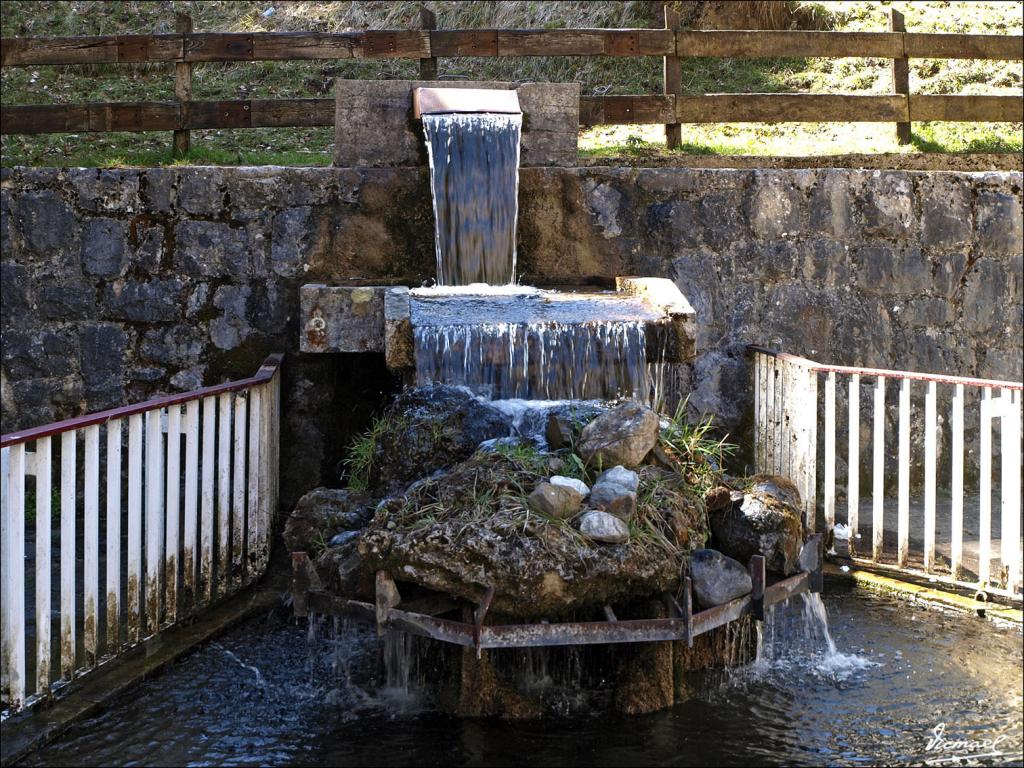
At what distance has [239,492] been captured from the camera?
5957 mm

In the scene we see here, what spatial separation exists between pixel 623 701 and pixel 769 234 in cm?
418

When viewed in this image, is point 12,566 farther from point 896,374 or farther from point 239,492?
point 896,374

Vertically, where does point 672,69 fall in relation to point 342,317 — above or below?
above

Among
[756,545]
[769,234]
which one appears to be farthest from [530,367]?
[769,234]

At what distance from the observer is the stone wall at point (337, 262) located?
7.30m

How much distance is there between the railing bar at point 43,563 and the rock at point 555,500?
1814 mm

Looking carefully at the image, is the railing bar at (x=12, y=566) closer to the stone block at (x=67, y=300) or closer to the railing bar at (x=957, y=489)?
the stone block at (x=67, y=300)

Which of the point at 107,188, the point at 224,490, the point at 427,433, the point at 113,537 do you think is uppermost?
the point at 107,188

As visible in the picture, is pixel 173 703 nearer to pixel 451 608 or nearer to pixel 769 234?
pixel 451 608

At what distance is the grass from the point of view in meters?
9.95

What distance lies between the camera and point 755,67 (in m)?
12.9

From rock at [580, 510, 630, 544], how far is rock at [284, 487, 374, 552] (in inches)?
47.5

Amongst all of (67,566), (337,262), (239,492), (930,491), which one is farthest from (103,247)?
(930,491)

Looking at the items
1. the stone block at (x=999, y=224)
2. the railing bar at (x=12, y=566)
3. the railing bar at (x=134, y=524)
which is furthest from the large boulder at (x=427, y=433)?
the stone block at (x=999, y=224)
